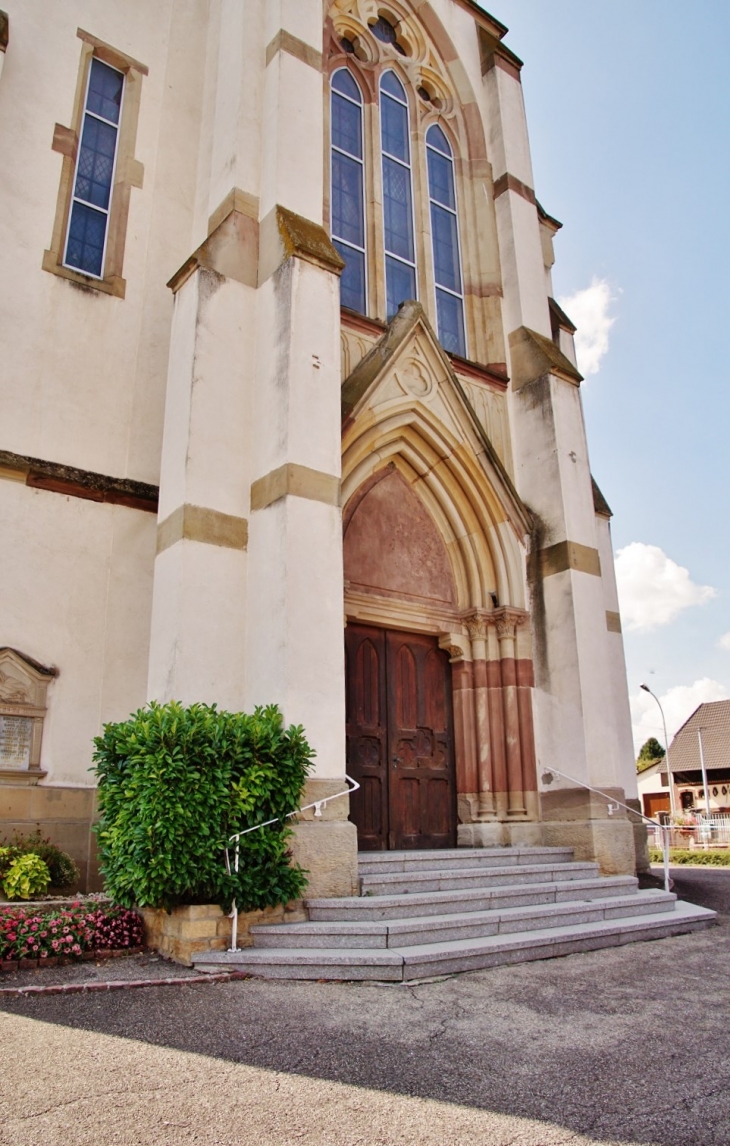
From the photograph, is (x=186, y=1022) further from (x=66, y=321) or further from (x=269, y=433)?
(x=66, y=321)

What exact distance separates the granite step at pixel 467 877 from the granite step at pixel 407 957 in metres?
0.88

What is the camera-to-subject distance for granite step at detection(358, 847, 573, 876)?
7.78m

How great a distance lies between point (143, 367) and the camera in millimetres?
10188

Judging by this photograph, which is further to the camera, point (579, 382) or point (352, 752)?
point (579, 382)

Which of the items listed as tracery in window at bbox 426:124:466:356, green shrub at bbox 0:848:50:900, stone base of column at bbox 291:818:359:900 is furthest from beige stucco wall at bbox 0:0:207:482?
stone base of column at bbox 291:818:359:900

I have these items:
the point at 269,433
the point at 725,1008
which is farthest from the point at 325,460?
A: the point at 725,1008

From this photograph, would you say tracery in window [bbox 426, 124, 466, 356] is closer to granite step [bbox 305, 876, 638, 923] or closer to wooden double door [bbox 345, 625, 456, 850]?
wooden double door [bbox 345, 625, 456, 850]

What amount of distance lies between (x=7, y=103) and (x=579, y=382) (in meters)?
8.22

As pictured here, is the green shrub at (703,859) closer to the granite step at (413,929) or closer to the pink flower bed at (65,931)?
the granite step at (413,929)

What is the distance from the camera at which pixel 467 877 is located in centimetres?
780

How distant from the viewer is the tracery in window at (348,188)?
11422mm

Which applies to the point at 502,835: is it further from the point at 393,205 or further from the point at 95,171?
the point at 95,171

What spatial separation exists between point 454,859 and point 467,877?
1.57 feet

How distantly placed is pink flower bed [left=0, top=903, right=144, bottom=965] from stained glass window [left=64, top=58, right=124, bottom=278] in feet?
24.3
